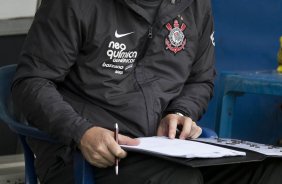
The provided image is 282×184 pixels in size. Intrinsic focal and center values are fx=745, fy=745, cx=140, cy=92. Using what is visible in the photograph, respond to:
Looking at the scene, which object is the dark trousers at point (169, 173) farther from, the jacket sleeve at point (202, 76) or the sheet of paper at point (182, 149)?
the jacket sleeve at point (202, 76)

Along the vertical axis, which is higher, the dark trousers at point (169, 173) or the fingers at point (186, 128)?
the fingers at point (186, 128)

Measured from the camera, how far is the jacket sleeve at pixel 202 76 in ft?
9.03

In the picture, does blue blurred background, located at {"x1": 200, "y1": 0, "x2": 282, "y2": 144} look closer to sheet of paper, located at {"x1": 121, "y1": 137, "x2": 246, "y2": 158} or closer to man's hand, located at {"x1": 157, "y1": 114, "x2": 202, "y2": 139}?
man's hand, located at {"x1": 157, "y1": 114, "x2": 202, "y2": 139}

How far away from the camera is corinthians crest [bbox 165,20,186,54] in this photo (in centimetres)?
261

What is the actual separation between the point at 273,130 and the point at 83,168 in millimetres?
2108

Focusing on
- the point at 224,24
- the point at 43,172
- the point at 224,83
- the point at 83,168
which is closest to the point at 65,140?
the point at 83,168

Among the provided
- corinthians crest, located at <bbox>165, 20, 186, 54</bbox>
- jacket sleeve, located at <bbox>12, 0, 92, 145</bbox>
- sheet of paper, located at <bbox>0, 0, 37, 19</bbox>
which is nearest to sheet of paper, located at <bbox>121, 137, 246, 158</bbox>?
jacket sleeve, located at <bbox>12, 0, 92, 145</bbox>

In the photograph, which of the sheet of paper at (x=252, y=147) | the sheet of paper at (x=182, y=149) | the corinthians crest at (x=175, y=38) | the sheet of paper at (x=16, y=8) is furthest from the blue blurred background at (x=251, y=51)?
the sheet of paper at (x=182, y=149)

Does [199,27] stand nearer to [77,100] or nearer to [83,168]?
[77,100]

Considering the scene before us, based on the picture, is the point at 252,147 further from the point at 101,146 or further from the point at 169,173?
the point at 101,146

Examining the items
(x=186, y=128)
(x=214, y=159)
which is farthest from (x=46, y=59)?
(x=214, y=159)

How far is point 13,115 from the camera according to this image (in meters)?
2.62

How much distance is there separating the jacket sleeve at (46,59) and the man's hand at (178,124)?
0.35 metres

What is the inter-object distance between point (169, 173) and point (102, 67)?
53cm
